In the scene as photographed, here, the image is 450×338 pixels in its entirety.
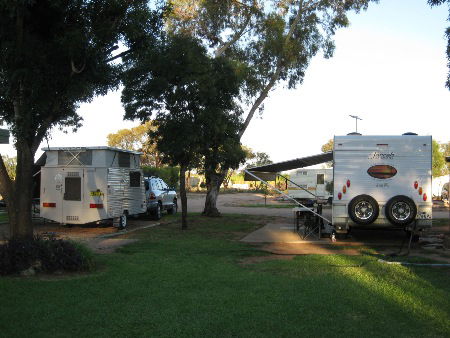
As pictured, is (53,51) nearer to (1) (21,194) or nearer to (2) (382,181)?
(1) (21,194)

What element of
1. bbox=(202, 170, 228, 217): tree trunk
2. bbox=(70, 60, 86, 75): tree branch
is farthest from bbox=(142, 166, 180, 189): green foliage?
bbox=(70, 60, 86, 75): tree branch

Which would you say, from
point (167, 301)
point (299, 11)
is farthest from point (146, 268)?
point (299, 11)

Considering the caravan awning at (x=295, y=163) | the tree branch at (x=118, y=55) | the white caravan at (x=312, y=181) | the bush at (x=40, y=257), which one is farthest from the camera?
the white caravan at (x=312, y=181)

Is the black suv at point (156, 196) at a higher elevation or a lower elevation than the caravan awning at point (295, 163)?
lower

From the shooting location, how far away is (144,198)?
18953mm

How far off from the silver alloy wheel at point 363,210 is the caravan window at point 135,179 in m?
8.45

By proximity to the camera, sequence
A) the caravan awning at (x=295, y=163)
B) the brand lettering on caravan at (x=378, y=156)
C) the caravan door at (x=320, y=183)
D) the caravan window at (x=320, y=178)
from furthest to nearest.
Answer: the caravan window at (x=320, y=178)
the caravan door at (x=320, y=183)
the caravan awning at (x=295, y=163)
the brand lettering on caravan at (x=378, y=156)

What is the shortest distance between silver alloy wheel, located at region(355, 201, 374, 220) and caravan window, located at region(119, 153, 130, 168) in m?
8.10

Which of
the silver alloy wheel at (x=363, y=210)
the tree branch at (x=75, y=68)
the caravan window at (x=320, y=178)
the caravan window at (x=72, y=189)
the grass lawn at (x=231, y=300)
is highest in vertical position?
the tree branch at (x=75, y=68)

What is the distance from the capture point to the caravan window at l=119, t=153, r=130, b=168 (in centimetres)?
1665

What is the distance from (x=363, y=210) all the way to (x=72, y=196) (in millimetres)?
8752

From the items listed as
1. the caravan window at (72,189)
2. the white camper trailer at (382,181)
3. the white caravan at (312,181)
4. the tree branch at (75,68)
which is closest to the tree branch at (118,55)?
the tree branch at (75,68)

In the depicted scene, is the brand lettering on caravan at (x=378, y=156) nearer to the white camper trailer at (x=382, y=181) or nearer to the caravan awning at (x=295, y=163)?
the white camper trailer at (x=382, y=181)

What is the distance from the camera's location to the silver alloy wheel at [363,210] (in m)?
12.1
